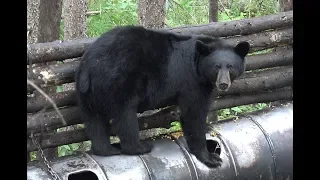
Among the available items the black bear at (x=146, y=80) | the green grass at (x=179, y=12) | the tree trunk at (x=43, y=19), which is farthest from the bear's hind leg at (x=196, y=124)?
the green grass at (x=179, y=12)

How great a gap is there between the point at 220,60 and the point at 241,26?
1.56 meters

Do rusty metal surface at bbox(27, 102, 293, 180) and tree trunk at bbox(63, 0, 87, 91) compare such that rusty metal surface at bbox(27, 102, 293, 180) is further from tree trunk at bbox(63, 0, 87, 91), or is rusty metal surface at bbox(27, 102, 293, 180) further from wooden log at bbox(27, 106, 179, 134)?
tree trunk at bbox(63, 0, 87, 91)

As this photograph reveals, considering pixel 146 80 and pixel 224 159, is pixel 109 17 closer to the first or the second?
pixel 146 80

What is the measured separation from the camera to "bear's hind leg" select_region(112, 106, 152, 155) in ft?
19.4

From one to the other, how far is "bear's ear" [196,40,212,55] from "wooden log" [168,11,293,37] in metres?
0.95

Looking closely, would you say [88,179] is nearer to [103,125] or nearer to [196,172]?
[103,125]

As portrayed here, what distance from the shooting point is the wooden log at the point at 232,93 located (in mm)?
6301

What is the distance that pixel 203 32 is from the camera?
727cm

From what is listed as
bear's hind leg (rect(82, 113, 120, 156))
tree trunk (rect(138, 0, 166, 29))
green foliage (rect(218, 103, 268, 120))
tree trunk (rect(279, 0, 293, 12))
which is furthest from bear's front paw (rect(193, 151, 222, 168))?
green foliage (rect(218, 103, 268, 120))

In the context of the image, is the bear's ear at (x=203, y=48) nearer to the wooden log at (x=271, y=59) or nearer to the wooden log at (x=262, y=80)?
the wooden log at (x=262, y=80)

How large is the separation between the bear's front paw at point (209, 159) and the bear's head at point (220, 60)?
2.61 ft
